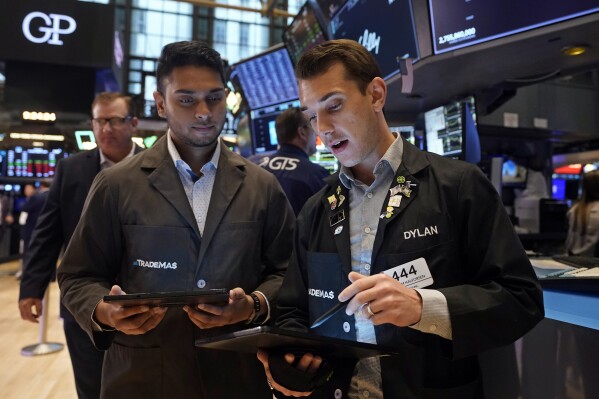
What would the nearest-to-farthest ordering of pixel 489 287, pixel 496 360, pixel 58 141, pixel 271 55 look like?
pixel 489 287
pixel 496 360
pixel 271 55
pixel 58 141

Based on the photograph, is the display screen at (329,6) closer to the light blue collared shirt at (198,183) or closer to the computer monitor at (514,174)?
the light blue collared shirt at (198,183)

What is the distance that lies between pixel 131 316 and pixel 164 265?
0.78ft

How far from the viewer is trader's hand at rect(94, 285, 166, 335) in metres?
1.23

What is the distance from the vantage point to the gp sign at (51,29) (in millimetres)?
7504

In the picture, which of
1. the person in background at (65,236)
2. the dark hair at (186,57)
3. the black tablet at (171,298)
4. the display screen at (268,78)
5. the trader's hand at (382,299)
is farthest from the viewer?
the display screen at (268,78)

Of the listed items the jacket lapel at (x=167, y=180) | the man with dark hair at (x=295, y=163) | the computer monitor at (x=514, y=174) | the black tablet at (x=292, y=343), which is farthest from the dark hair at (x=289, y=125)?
the computer monitor at (x=514, y=174)

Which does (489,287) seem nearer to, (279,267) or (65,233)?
(279,267)

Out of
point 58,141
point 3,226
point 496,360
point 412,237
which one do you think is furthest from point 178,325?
point 3,226

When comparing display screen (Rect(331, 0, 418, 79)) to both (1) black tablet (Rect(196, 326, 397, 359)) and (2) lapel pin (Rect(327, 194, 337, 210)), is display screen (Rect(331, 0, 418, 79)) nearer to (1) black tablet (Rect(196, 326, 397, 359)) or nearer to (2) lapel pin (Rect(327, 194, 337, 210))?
(2) lapel pin (Rect(327, 194, 337, 210))

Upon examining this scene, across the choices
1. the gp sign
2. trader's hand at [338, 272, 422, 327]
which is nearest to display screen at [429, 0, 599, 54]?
trader's hand at [338, 272, 422, 327]

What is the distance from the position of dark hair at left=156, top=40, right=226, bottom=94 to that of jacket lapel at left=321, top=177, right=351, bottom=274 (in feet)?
1.87

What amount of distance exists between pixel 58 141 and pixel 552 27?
27.8ft

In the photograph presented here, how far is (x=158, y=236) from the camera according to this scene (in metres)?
1.52

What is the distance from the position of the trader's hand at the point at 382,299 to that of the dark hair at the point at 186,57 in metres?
0.95
